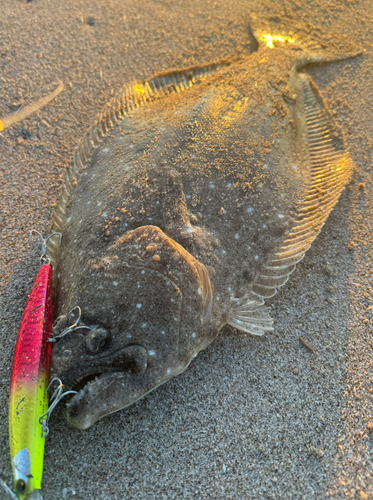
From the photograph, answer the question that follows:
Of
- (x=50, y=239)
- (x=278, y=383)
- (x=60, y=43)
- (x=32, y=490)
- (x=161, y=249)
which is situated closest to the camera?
(x=32, y=490)

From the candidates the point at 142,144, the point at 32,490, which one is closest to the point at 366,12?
the point at 142,144

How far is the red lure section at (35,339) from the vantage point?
217cm

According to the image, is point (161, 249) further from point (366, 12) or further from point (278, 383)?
point (366, 12)

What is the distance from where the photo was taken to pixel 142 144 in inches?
121

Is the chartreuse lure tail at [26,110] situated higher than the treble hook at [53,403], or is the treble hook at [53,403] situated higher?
the chartreuse lure tail at [26,110]

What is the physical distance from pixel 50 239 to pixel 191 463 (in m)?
1.87

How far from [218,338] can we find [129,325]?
84 centimetres

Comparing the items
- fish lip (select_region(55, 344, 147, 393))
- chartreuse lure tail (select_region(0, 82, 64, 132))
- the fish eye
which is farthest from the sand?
fish lip (select_region(55, 344, 147, 393))

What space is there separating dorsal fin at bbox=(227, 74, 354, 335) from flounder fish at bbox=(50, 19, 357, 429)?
11 millimetres

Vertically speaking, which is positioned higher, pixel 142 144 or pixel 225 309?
pixel 142 144

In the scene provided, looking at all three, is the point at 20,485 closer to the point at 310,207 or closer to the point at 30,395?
the point at 30,395

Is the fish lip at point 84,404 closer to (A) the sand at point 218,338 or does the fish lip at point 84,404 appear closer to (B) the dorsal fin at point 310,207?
(A) the sand at point 218,338

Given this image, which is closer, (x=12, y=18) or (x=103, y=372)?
Result: (x=103, y=372)

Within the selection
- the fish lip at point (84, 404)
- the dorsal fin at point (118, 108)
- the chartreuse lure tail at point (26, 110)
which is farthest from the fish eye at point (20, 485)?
the chartreuse lure tail at point (26, 110)
